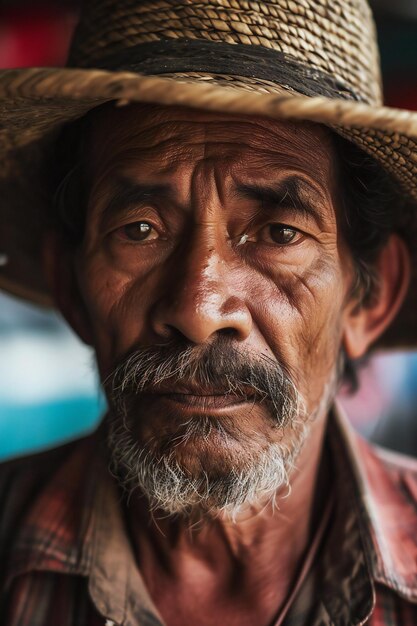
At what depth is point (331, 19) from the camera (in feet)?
4.64

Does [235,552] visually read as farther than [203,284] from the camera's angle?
Yes

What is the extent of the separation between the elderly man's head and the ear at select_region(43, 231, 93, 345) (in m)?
0.21

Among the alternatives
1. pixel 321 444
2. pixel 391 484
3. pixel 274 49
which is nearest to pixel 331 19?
pixel 274 49

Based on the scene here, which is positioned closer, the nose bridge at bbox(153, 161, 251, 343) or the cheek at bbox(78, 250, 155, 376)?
the nose bridge at bbox(153, 161, 251, 343)

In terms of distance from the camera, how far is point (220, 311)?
1.31 metres

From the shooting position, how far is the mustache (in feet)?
4.40

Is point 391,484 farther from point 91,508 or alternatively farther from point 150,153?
point 150,153

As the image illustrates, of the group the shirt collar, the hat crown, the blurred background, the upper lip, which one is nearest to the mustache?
the upper lip

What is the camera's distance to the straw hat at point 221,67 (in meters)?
1.10

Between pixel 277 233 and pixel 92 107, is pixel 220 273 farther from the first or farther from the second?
pixel 92 107

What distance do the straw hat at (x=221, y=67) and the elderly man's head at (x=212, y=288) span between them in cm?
10

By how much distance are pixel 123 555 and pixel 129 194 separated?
813mm

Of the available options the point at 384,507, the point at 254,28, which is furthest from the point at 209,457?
the point at 254,28

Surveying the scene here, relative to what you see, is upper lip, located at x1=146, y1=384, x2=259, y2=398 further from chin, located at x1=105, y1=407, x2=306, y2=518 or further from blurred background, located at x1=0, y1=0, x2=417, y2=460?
blurred background, located at x1=0, y1=0, x2=417, y2=460
